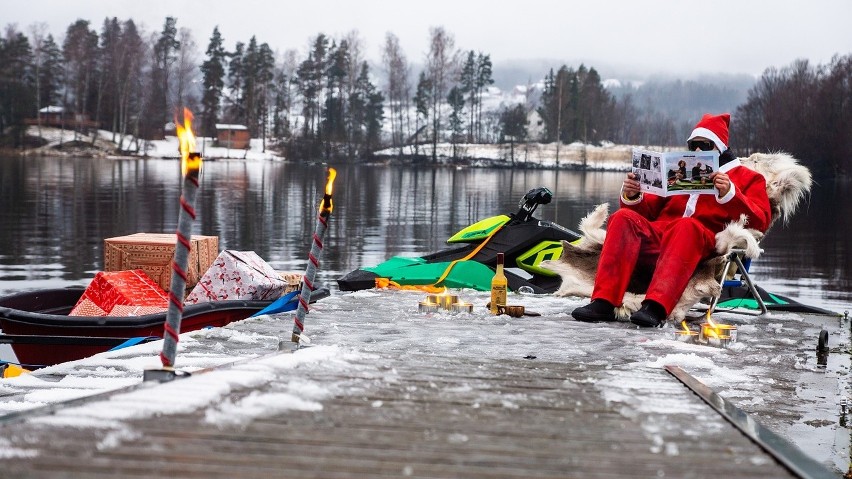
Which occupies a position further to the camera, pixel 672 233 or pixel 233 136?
pixel 233 136

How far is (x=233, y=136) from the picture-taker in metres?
88.5

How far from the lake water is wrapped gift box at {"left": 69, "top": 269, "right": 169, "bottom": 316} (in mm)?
4673

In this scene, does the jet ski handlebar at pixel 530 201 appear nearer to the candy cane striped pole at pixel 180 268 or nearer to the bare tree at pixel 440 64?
the candy cane striped pole at pixel 180 268

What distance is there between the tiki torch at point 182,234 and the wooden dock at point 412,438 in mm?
395

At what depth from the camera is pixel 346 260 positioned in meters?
15.7

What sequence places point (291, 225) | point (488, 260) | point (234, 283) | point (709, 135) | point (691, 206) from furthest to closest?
point (291, 225) < point (488, 260) < point (234, 283) < point (709, 135) < point (691, 206)

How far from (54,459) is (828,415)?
353cm

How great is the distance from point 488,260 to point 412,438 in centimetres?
644

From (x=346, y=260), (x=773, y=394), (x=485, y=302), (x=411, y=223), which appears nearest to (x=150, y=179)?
(x=411, y=223)

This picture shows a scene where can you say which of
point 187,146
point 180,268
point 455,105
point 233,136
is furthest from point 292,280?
point 455,105

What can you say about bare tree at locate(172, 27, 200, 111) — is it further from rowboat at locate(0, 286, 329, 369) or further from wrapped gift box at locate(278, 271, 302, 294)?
rowboat at locate(0, 286, 329, 369)

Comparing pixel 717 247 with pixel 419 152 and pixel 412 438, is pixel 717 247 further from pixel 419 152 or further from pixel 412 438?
pixel 419 152

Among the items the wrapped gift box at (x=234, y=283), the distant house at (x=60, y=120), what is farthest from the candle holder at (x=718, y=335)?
the distant house at (x=60, y=120)

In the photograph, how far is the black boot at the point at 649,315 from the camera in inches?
247
